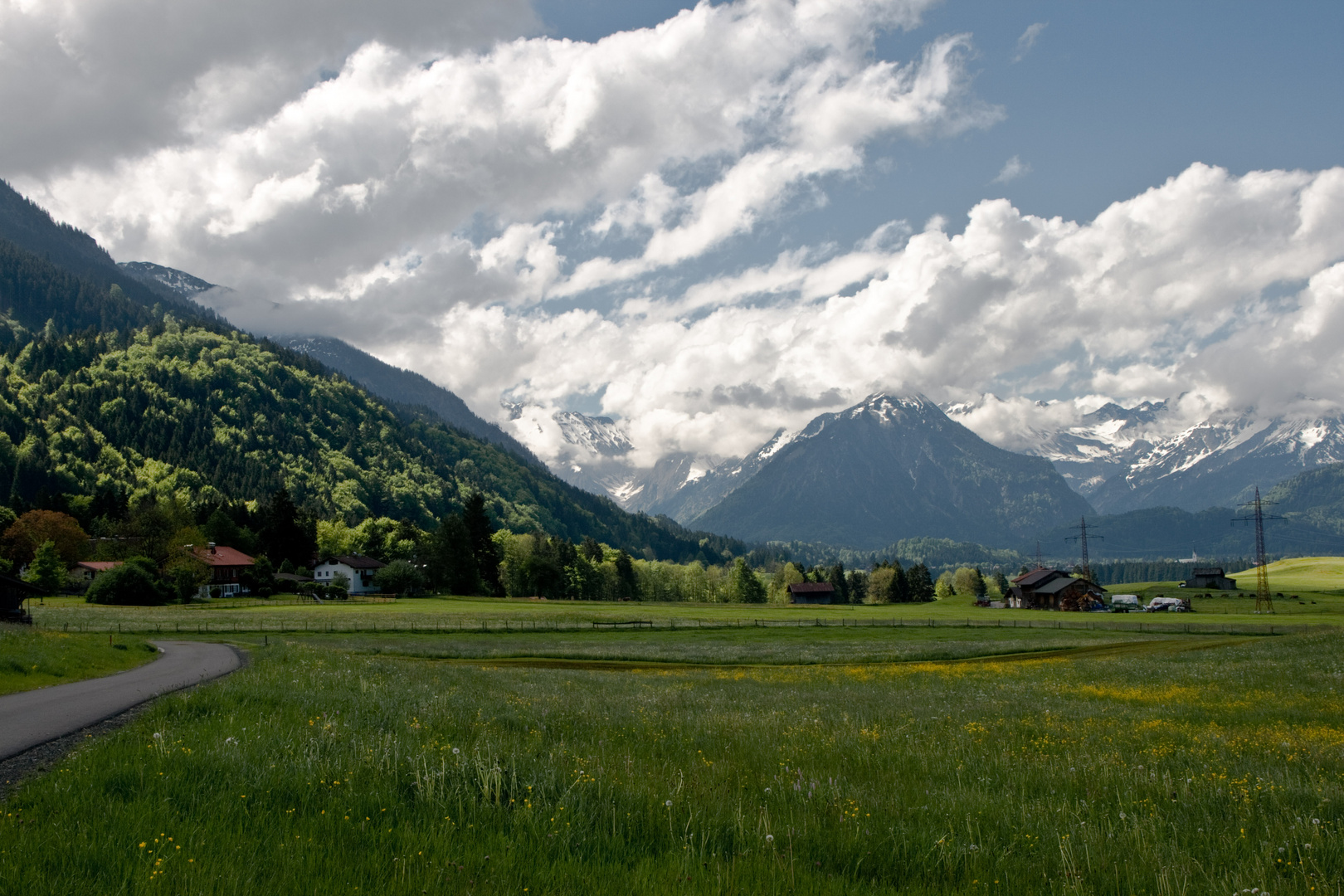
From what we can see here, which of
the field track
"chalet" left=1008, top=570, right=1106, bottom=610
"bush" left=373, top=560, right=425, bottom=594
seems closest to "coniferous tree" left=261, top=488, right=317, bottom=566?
"bush" left=373, top=560, right=425, bottom=594

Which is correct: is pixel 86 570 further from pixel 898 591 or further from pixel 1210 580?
pixel 1210 580

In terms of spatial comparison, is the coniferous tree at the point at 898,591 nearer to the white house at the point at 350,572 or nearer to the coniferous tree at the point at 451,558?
the coniferous tree at the point at 451,558

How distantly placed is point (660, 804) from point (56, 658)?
30.0 metres

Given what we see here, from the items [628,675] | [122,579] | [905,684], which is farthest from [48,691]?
[122,579]

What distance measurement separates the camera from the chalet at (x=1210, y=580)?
182 m

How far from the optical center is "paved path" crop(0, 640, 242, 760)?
524 inches

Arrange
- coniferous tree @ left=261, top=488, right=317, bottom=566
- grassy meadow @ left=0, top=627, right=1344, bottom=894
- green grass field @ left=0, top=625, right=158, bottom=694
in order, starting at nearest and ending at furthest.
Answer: grassy meadow @ left=0, top=627, right=1344, bottom=894 < green grass field @ left=0, top=625, right=158, bottom=694 < coniferous tree @ left=261, top=488, right=317, bottom=566

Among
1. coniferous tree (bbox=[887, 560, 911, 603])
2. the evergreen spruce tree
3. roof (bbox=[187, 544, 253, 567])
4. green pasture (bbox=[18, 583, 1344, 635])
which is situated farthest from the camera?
coniferous tree (bbox=[887, 560, 911, 603])

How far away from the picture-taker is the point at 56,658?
27.2 metres

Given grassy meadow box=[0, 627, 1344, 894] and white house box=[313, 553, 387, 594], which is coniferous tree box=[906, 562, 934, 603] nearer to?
white house box=[313, 553, 387, 594]

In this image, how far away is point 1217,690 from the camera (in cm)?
2556

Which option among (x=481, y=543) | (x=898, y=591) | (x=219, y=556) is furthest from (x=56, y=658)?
(x=898, y=591)

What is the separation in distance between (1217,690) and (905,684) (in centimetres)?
1058

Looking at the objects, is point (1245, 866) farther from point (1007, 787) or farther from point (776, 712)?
point (776, 712)
